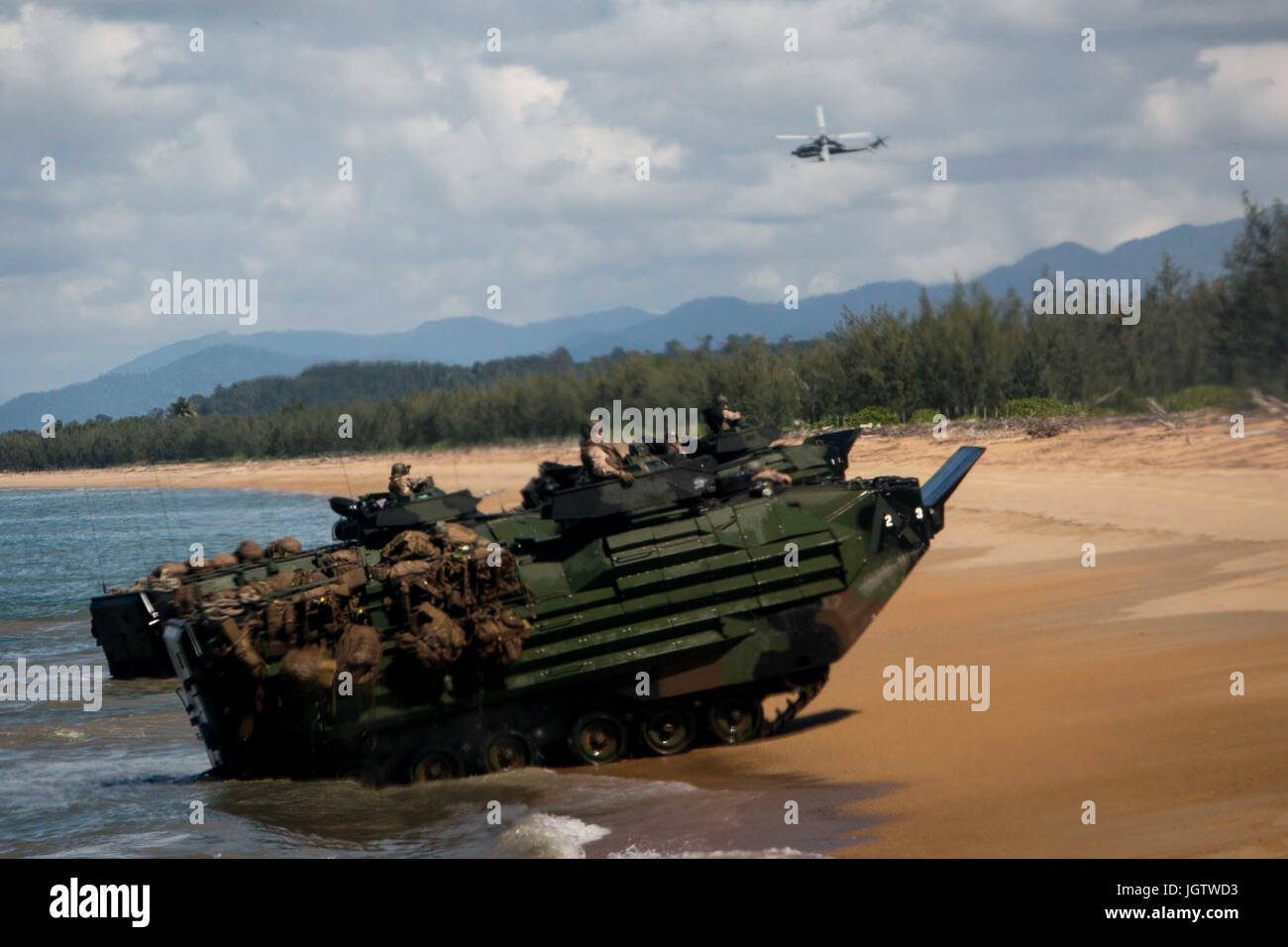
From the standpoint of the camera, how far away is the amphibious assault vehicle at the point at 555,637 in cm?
1458

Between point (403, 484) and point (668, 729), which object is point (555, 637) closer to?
point (668, 729)

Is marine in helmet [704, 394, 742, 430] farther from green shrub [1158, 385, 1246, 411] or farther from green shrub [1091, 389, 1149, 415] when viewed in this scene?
green shrub [1091, 389, 1149, 415]

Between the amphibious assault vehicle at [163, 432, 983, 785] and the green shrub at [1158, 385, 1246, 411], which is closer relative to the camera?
the amphibious assault vehicle at [163, 432, 983, 785]

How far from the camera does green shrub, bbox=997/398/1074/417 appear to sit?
39281 millimetres

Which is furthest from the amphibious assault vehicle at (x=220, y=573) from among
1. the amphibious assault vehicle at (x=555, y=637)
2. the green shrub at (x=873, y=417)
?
the green shrub at (x=873, y=417)

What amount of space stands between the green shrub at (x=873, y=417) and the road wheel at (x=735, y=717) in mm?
31308

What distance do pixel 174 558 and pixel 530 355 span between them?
1705 cm

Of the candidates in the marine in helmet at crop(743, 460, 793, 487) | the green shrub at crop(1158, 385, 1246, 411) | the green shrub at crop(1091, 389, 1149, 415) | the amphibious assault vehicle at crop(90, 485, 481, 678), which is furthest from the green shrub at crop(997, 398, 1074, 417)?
the marine in helmet at crop(743, 460, 793, 487)

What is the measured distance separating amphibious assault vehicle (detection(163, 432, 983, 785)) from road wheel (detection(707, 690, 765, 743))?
0.06 ft

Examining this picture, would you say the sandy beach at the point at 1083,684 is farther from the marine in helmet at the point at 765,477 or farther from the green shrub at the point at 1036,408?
the green shrub at the point at 1036,408

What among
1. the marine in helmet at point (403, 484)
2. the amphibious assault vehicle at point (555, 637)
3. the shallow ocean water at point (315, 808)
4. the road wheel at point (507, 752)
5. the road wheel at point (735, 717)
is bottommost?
the shallow ocean water at point (315, 808)
